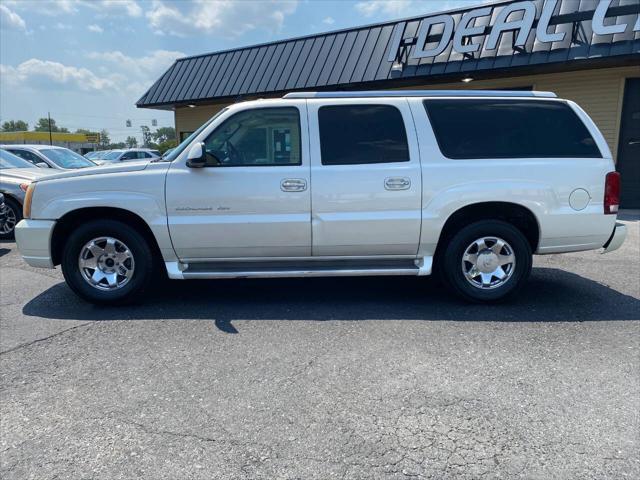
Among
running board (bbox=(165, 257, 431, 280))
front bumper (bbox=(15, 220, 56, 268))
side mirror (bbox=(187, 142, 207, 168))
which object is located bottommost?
running board (bbox=(165, 257, 431, 280))

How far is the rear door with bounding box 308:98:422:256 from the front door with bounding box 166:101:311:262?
0.16 metres

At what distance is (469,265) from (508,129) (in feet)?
4.64

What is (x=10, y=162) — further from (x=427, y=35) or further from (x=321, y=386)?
(x=427, y=35)

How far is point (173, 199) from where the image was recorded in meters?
4.41

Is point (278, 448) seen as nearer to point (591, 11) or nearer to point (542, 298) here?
point (542, 298)

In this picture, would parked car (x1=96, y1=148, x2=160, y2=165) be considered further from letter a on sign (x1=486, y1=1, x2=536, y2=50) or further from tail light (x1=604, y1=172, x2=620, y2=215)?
tail light (x1=604, y1=172, x2=620, y2=215)

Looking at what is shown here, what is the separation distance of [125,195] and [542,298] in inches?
173

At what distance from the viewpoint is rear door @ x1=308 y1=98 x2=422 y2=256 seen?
4.41m

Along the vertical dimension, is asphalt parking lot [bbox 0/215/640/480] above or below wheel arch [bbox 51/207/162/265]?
below

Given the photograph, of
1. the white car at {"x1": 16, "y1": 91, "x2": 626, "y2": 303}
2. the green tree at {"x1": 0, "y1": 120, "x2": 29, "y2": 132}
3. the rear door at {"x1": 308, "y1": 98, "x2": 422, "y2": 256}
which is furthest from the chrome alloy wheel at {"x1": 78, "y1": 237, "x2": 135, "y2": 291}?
the green tree at {"x1": 0, "y1": 120, "x2": 29, "y2": 132}

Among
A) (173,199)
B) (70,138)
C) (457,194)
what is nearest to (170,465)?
(173,199)

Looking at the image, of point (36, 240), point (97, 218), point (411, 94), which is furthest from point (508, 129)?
point (36, 240)

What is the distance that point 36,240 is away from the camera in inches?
178

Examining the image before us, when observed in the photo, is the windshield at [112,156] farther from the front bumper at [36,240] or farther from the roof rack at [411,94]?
the roof rack at [411,94]
